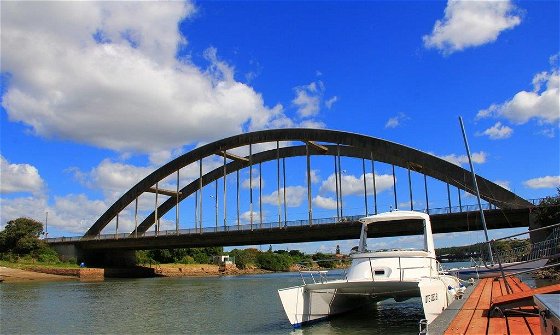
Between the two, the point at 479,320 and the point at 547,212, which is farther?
the point at 547,212

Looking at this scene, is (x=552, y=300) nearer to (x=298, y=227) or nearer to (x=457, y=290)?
(x=457, y=290)

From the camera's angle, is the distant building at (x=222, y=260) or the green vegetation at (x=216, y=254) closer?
the green vegetation at (x=216, y=254)

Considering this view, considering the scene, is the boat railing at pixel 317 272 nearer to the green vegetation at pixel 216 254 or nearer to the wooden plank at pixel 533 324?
the wooden plank at pixel 533 324

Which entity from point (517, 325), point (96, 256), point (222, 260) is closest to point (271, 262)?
point (222, 260)

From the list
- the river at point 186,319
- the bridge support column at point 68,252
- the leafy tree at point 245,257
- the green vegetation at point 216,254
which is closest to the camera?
the river at point 186,319

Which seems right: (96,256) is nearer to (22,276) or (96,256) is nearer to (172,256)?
(172,256)

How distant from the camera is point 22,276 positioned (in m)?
51.0

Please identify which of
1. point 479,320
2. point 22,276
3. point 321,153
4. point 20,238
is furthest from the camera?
point 20,238

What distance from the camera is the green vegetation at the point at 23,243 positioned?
6538cm

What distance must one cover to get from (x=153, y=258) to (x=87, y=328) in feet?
247

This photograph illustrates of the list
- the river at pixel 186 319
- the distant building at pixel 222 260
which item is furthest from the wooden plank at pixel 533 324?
the distant building at pixel 222 260

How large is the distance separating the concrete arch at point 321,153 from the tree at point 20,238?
12.1 meters

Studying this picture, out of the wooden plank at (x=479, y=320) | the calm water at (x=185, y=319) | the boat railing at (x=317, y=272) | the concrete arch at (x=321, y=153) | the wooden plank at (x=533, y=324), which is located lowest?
the calm water at (x=185, y=319)

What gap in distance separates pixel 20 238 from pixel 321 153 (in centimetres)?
4059
